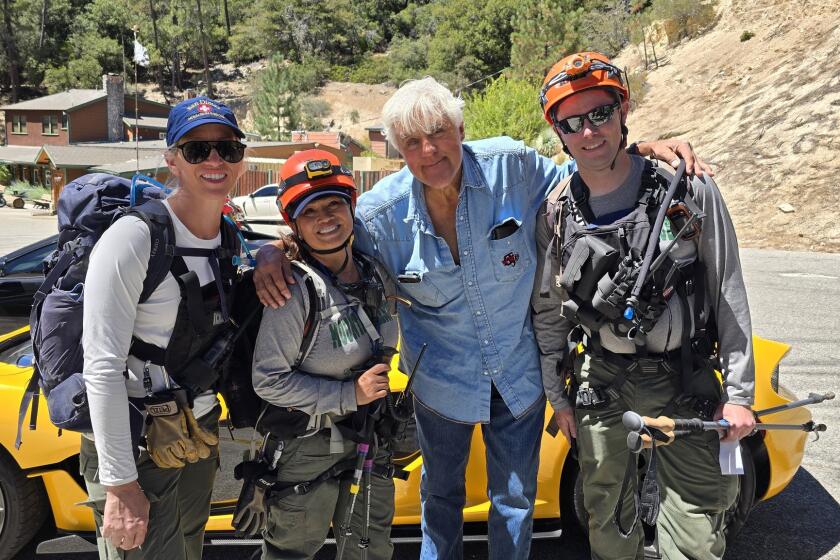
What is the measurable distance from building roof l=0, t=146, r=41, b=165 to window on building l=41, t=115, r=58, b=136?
1.37 m

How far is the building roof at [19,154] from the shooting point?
42.1m

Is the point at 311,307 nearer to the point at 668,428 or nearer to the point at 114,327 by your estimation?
the point at 114,327

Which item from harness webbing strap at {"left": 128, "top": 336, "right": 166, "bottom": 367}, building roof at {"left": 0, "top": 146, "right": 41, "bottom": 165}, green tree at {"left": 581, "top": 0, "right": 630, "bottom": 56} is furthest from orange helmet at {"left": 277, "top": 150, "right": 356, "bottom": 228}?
green tree at {"left": 581, "top": 0, "right": 630, "bottom": 56}

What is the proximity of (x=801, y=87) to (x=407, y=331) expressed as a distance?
903 inches

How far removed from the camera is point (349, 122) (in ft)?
209

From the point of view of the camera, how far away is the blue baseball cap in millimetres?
2137

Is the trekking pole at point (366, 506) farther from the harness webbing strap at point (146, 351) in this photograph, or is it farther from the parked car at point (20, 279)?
the parked car at point (20, 279)

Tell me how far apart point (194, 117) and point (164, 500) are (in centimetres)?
120

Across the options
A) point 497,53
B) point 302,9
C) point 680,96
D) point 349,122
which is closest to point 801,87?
point 680,96

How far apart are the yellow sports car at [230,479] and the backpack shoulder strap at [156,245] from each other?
1.30m

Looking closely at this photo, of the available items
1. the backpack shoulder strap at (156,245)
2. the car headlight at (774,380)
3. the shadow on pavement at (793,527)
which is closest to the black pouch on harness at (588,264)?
the backpack shoulder strap at (156,245)

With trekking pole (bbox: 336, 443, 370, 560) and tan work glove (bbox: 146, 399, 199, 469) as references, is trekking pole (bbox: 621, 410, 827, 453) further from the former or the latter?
tan work glove (bbox: 146, 399, 199, 469)

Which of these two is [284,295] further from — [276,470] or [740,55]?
[740,55]

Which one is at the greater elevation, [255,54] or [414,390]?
[255,54]
